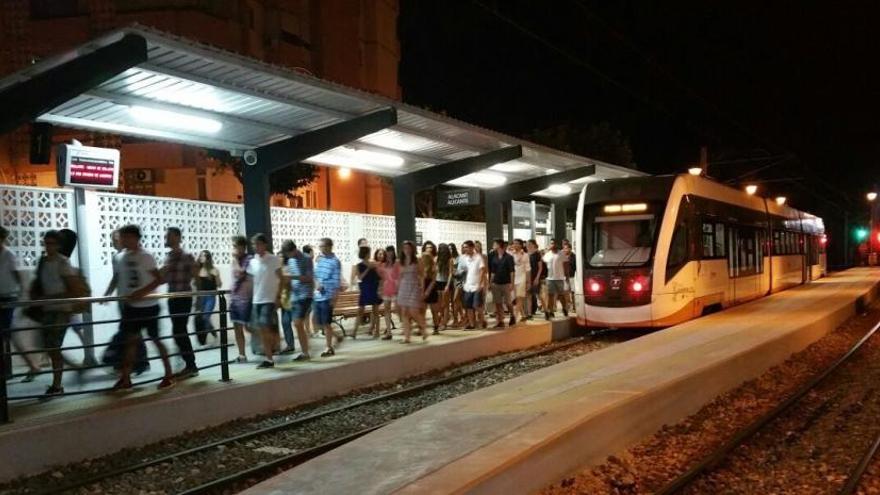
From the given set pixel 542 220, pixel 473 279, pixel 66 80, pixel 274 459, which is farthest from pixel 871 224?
pixel 66 80

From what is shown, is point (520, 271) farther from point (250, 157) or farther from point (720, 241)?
point (250, 157)

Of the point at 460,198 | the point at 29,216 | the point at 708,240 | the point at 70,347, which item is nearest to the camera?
the point at 70,347

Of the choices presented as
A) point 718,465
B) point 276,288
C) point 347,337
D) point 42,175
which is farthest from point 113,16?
point 718,465

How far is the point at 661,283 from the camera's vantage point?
44.3 feet

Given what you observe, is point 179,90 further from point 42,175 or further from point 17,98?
point 42,175

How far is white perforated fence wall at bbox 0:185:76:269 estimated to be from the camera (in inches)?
383

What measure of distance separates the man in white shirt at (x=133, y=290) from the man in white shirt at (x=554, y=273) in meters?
9.59

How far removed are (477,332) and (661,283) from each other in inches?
134

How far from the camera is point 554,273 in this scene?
642 inches

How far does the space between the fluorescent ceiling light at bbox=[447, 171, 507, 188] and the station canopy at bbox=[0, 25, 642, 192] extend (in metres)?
2.84

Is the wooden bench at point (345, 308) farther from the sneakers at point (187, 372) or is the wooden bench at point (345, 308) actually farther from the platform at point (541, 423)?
the platform at point (541, 423)

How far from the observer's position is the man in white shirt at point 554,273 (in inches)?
640

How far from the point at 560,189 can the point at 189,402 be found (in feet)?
52.7

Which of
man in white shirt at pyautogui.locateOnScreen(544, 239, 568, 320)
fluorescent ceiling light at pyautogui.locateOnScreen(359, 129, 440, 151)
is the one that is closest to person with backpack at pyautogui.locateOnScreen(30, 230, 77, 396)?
fluorescent ceiling light at pyautogui.locateOnScreen(359, 129, 440, 151)
